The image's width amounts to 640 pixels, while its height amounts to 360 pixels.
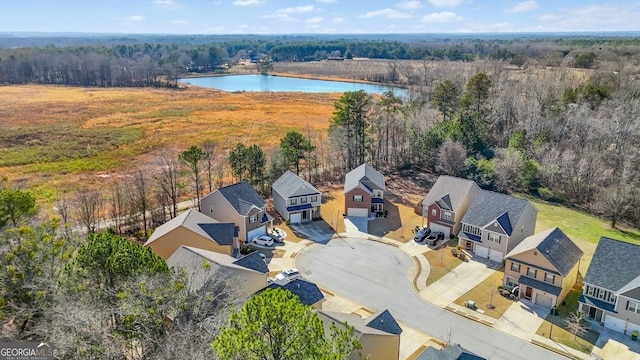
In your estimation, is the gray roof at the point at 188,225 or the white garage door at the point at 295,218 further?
the white garage door at the point at 295,218

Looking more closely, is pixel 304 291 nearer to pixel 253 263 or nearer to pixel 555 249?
pixel 253 263

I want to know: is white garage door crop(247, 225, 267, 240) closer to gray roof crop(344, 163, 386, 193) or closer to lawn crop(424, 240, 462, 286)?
gray roof crop(344, 163, 386, 193)

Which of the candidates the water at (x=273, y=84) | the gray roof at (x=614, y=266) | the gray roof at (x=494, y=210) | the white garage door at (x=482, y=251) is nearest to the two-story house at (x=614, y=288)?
the gray roof at (x=614, y=266)

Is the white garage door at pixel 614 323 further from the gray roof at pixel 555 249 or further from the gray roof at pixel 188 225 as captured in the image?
the gray roof at pixel 188 225

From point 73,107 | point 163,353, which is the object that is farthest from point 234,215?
point 73,107

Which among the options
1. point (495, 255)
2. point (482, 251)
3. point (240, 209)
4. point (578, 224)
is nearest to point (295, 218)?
point (240, 209)

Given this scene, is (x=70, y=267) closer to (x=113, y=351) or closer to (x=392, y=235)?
(x=113, y=351)

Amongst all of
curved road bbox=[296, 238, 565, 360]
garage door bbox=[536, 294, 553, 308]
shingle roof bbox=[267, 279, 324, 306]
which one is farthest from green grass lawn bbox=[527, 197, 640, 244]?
shingle roof bbox=[267, 279, 324, 306]
